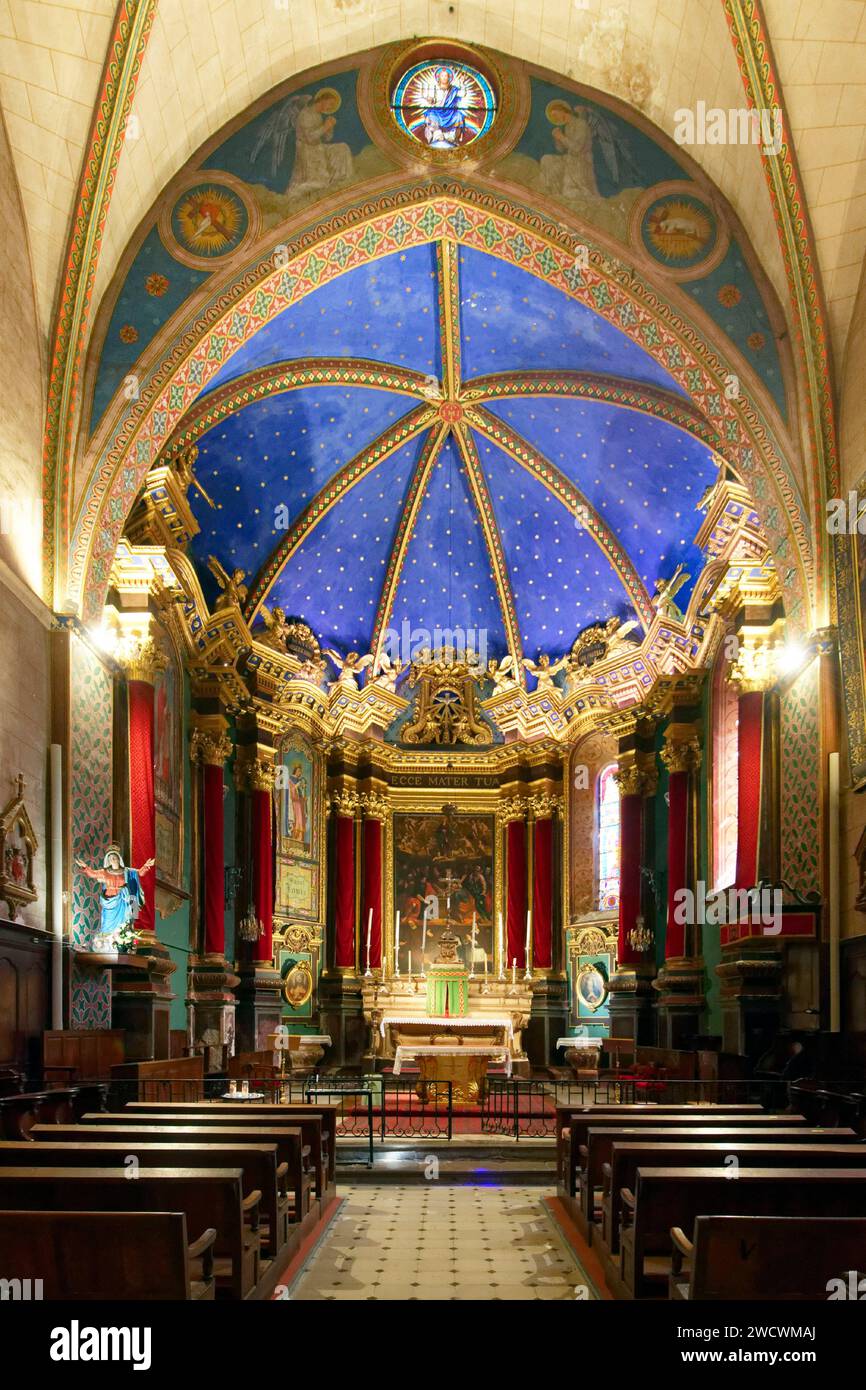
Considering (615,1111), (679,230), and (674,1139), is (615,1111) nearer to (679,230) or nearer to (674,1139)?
(674,1139)

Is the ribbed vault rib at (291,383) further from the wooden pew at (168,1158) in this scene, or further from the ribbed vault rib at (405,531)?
the wooden pew at (168,1158)

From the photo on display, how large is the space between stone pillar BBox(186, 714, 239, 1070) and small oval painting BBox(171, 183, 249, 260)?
294 inches

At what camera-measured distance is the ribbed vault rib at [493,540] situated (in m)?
21.8

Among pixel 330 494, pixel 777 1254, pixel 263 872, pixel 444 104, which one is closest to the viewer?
pixel 777 1254

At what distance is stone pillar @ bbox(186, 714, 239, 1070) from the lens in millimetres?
18719

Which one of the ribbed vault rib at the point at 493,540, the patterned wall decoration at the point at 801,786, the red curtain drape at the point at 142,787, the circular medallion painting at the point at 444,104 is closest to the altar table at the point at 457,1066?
the red curtain drape at the point at 142,787

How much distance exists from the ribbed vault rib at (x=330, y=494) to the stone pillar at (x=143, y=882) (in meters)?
5.00

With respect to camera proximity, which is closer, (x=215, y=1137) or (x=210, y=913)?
(x=215, y=1137)

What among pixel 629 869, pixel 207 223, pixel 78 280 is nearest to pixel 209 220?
pixel 207 223

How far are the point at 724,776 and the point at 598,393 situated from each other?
5.89 m

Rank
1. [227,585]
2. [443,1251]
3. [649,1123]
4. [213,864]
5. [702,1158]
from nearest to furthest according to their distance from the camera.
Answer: [702,1158]
[443,1251]
[649,1123]
[213,864]
[227,585]

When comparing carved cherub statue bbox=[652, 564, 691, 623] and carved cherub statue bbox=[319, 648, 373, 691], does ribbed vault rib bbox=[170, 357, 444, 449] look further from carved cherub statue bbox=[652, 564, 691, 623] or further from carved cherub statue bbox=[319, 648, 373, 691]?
carved cherub statue bbox=[319, 648, 373, 691]

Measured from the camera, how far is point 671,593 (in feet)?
67.5
